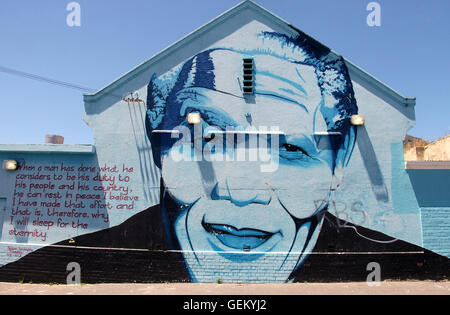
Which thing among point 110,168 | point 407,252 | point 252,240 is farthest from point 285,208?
point 110,168

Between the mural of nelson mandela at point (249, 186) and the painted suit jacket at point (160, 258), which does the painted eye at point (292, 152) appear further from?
the painted suit jacket at point (160, 258)

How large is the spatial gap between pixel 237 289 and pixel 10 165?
8656 mm

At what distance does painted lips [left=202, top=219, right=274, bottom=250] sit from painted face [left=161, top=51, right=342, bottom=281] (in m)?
0.03

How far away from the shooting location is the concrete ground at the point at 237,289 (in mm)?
7453

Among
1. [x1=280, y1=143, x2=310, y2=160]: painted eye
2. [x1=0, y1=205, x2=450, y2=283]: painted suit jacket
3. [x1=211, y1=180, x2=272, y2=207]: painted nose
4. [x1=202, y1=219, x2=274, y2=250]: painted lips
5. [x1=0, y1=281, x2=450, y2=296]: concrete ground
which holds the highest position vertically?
[x1=280, y1=143, x2=310, y2=160]: painted eye

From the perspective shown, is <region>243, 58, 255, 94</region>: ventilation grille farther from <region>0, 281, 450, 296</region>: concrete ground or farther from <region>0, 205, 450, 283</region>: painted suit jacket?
<region>0, 281, 450, 296</region>: concrete ground

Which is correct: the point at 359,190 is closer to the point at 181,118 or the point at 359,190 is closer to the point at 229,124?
the point at 229,124

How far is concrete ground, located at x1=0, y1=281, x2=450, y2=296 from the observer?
7453mm

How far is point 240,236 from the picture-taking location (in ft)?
27.7

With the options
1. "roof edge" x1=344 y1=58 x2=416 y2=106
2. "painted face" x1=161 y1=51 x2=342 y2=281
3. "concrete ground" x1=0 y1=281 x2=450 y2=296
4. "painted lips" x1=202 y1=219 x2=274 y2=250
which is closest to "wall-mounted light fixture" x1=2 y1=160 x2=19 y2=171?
"concrete ground" x1=0 y1=281 x2=450 y2=296

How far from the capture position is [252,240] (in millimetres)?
8430

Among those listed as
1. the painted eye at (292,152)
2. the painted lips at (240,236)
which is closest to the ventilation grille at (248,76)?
the painted eye at (292,152)

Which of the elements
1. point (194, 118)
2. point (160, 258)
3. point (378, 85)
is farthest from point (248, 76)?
point (160, 258)

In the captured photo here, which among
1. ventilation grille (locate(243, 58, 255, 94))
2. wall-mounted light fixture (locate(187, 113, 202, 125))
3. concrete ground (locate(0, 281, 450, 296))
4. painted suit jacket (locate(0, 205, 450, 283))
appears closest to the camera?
concrete ground (locate(0, 281, 450, 296))
